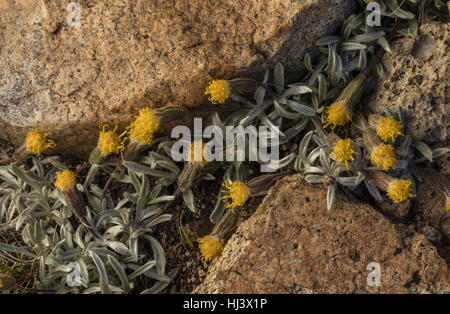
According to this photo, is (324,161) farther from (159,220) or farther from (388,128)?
(159,220)

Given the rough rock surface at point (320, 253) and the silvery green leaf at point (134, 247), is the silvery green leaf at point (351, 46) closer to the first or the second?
the rough rock surface at point (320, 253)

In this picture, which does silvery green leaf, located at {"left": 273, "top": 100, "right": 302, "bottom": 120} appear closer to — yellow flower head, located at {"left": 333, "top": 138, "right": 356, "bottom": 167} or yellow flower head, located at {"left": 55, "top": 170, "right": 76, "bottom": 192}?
yellow flower head, located at {"left": 333, "top": 138, "right": 356, "bottom": 167}

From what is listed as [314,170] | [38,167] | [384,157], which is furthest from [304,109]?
[38,167]

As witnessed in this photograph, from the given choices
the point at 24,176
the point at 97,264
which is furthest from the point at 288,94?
the point at 24,176

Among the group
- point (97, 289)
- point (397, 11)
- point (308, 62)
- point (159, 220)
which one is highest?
point (397, 11)

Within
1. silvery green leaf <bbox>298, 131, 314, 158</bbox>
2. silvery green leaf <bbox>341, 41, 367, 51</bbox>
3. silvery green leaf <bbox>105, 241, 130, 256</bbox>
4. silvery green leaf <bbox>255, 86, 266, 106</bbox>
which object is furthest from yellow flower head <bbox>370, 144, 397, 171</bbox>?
silvery green leaf <bbox>105, 241, 130, 256</bbox>

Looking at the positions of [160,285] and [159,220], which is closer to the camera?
[160,285]

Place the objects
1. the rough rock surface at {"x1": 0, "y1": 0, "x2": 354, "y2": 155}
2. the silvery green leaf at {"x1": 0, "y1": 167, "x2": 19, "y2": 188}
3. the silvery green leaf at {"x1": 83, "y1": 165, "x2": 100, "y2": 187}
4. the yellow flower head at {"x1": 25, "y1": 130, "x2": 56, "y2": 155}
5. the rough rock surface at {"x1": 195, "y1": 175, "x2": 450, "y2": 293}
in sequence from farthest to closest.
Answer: the silvery green leaf at {"x1": 0, "y1": 167, "x2": 19, "y2": 188}, the silvery green leaf at {"x1": 83, "y1": 165, "x2": 100, "y2": 187}, the yellow flower head at {"x1": 25, "y1": 130, "x2": 56, "y2": 155}, the rough rock surface at {"x1": 0, "y1": 0, "x2": 354, "y2": 155}, the rough rock surface at {"x1": 195, "y1": 175, "x2": 450, "y2": 293}
